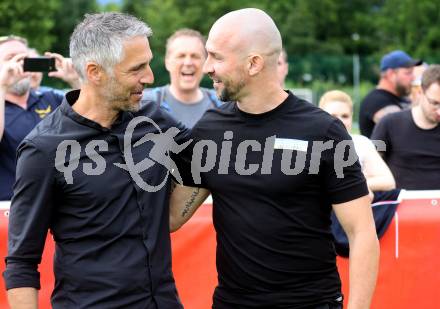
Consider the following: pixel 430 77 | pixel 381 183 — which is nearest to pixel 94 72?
pixel 381 183

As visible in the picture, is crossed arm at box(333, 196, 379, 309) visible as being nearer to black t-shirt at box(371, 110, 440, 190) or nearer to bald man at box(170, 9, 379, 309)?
bald man at box(170, 9, 379, 309)

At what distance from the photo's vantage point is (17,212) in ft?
10.4

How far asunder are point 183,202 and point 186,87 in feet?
11.0

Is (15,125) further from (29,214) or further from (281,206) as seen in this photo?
(281,206)

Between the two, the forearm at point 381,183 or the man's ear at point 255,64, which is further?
the forearm at point 381,183

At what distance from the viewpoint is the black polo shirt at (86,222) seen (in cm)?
315

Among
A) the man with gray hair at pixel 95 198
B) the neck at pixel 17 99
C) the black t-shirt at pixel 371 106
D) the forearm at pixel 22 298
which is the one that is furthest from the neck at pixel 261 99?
the black t-shirt at pixel 371 106

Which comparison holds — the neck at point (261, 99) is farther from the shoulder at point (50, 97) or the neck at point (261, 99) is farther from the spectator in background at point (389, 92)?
the spectator in background at point (389, 92)

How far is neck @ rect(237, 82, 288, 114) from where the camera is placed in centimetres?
338

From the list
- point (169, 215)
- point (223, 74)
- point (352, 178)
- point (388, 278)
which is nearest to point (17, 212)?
point (169, 215)

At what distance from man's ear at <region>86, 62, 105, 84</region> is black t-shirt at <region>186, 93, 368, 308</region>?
1.93 ft

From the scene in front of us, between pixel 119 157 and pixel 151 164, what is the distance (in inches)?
6.2

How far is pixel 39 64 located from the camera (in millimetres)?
6164

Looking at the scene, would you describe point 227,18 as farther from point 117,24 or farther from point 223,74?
point 117,24
